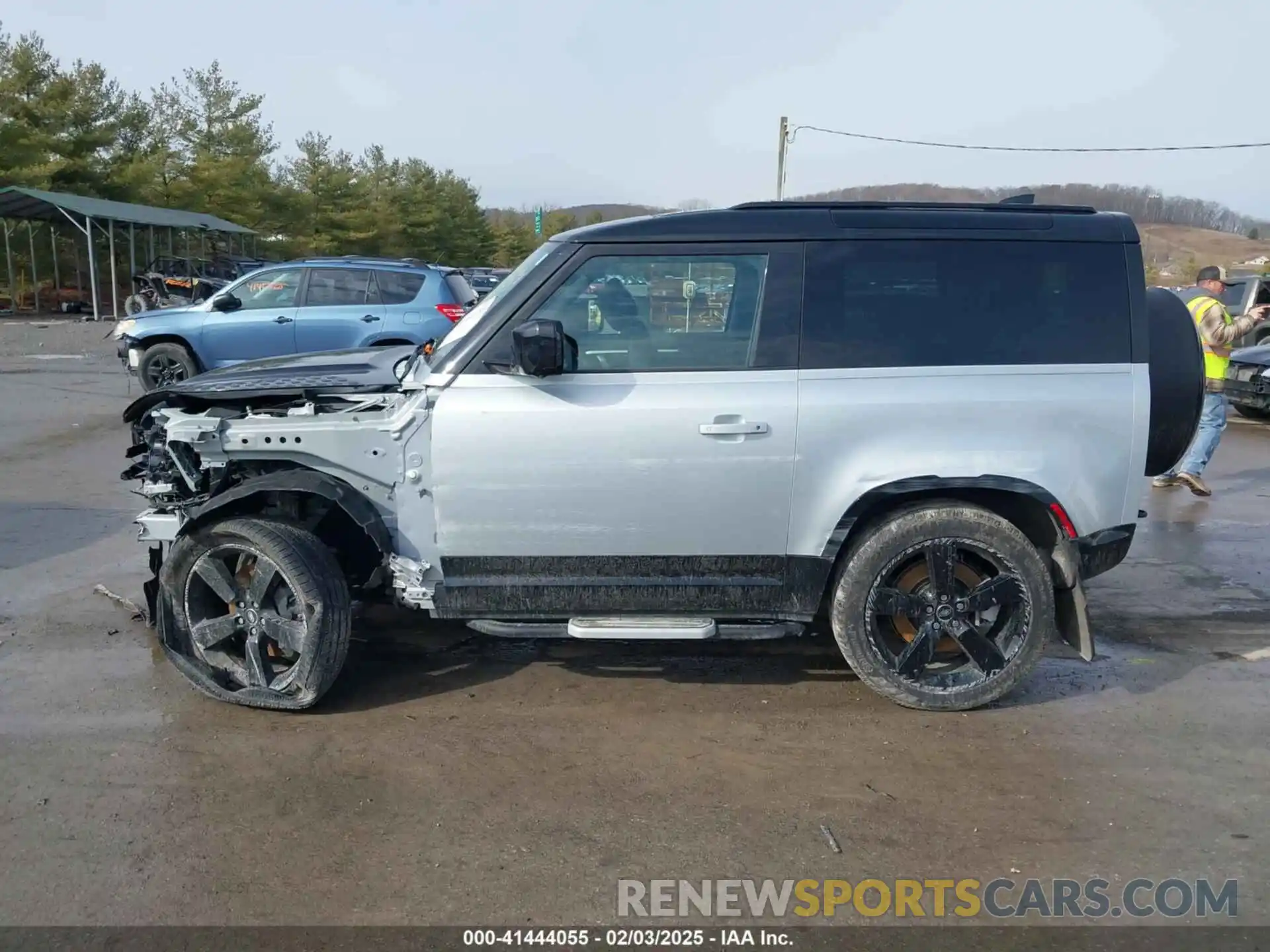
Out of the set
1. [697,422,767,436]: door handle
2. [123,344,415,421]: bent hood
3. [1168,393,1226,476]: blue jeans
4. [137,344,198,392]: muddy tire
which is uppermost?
[123,344,415,421]: bent hood

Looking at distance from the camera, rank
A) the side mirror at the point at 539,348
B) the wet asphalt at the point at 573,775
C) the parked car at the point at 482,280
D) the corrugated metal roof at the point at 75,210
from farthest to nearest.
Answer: the parked car at the point at 482,280, the corrugated metal roof at the point at 75,210, the side mirror at the point at 539,348, the wet asphalt at the point at 573,775

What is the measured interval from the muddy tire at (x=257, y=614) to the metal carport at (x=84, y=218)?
2293 cm

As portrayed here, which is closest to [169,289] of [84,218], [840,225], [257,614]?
[84,218]

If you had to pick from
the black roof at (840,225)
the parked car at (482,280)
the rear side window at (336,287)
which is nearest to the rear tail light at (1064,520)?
the black roof at (840,225)

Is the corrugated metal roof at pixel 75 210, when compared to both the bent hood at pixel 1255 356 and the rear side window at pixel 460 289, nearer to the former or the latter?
the rear side window at pixel 460 289

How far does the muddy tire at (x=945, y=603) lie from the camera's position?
13.7 feet

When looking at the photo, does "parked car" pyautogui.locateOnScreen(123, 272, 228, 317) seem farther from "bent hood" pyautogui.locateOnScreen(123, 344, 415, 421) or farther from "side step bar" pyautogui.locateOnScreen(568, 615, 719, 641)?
"side step bar" pyautogui.locateOnScreen(568, 615, 719, 641)

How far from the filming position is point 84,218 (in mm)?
27125

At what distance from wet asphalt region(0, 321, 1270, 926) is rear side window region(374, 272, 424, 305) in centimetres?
744

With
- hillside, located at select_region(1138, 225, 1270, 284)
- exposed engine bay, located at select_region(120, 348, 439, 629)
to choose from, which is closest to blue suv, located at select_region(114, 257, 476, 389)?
exposed engine bay, located at select_region(120, 348, 439, 629)

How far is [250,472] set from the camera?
448cm

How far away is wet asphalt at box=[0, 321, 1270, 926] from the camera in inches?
125

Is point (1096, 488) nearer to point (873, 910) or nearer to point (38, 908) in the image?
point (873, 910)
